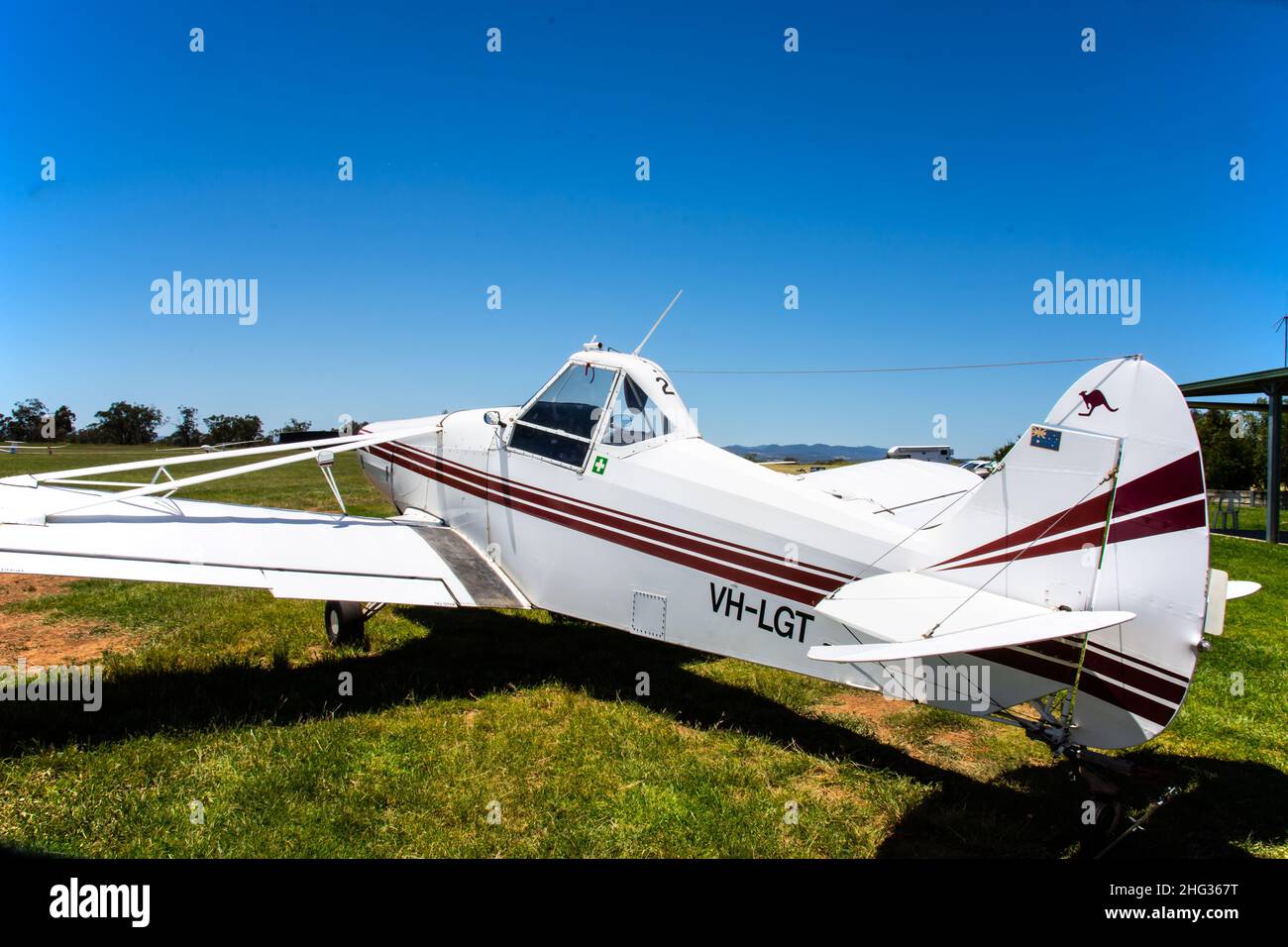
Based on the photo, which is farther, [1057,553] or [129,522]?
[129,522]

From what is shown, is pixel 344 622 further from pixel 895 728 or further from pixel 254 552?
pixel 895 728

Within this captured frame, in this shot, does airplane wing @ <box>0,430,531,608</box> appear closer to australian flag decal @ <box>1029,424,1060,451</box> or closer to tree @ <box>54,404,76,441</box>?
australian flag decal @ <box>1029,424,1060,451</box>

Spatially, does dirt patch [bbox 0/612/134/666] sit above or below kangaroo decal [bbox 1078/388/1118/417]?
below

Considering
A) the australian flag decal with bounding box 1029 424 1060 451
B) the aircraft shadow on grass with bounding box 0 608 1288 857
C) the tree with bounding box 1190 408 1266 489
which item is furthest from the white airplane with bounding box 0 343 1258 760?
the tree with bounding box 1190 408 1266 489

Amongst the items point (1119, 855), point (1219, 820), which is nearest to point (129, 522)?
point (1119, 855)

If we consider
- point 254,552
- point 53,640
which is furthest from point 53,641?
point 254,552

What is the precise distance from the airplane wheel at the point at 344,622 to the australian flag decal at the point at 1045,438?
648cm

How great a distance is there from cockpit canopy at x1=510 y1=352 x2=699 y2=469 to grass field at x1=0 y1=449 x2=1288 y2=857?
7.62 feet

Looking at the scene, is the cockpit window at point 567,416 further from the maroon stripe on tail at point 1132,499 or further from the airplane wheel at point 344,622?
the maroon stripe on tail at point 1132,499

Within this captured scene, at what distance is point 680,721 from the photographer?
Answer: 6.09m

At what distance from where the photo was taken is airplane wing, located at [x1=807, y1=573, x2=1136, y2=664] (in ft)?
10.7
